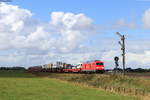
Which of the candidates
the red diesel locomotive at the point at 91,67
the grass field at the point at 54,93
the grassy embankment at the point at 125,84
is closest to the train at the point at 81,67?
the red diesel locomotive at the point at 91,67

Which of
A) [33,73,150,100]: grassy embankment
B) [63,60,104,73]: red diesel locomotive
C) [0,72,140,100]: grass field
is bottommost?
[0,72,140,100]: grass field

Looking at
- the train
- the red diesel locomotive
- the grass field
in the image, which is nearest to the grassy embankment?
the grass field

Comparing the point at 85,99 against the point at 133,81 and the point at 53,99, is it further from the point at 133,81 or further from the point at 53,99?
the point at 133,81

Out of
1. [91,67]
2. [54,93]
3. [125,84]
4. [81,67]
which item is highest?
[81,67]

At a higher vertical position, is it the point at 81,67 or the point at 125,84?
the point at 81,67

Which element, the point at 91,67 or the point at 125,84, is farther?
Answer: the point at 91,67

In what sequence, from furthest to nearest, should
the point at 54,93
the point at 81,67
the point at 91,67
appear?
1. the point at 81,67
2. the point at 91,67
3. the point at 54,93

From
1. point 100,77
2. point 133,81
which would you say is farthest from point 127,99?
point 100,77

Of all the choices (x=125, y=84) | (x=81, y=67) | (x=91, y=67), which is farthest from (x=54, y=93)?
(x=81, y=67)

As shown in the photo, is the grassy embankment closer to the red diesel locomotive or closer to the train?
the red diesel locomotive

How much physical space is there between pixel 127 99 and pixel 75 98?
15.6ft

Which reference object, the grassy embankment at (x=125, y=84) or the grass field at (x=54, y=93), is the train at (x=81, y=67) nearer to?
the grassy embankment at (x=125, y=84)

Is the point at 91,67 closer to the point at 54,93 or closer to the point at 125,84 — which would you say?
the point at 125,84

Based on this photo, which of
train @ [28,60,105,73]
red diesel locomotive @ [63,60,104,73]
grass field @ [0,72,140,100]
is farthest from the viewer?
train @ [28,60,105,73]
